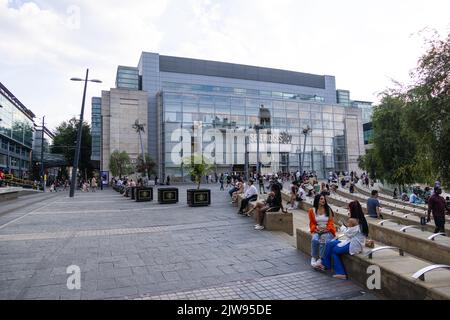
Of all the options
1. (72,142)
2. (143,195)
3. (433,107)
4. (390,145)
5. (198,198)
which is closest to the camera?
(433,107)

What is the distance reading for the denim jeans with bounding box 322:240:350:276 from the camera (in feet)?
16.3

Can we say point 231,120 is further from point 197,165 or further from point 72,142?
point 197,165

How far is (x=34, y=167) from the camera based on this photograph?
6600cm

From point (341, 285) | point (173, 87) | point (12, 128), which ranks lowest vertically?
point (341, 285)

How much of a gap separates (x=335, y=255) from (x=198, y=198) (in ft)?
34.1

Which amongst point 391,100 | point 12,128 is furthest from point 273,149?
point 12,128

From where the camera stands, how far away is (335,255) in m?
5.09

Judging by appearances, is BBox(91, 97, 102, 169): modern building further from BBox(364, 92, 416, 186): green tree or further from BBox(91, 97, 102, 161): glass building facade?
BBox(364, 92, 416, 186): green tree

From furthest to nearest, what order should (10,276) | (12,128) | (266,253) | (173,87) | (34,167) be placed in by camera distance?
(34,167), (173,87), (12,128), (266,253), (10,276)

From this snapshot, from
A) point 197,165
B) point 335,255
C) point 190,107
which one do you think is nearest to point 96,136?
point 190,107

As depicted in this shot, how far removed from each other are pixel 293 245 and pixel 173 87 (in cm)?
5647

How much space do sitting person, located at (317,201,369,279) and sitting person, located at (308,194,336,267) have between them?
0.43ft

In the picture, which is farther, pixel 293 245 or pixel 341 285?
pixel 293 245
